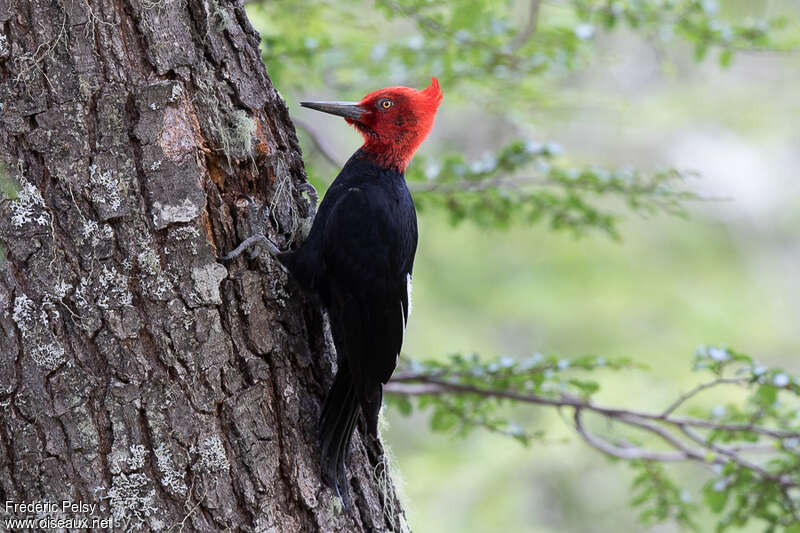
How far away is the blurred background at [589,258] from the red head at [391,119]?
767 mm

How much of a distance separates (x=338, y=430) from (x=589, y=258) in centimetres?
506

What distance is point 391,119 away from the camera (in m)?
2.58

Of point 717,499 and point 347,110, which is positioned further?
point 717,499

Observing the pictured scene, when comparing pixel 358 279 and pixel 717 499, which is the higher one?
pixel 358 279

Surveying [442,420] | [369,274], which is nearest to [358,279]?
[369,274]

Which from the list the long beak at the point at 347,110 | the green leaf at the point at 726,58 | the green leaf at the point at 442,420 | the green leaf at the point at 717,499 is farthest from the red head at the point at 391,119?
the green leaf at the point at 717,499

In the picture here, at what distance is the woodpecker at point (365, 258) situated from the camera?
6.47 ft

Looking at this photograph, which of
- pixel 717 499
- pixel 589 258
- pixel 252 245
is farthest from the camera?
pixel 589 258

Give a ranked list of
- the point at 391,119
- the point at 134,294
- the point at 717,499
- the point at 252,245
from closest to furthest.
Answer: the point at 134,294, the point at 252,245, the point at 391,119, the point at 717,499

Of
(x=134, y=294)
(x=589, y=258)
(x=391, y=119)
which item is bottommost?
(x=134, y=294)

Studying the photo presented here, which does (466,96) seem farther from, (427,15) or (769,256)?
(769,256)

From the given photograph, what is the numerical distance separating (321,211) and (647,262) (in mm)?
5224

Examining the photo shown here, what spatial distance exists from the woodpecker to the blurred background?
0.81m

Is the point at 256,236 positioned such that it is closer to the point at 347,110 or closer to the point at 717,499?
the point at 347,110
